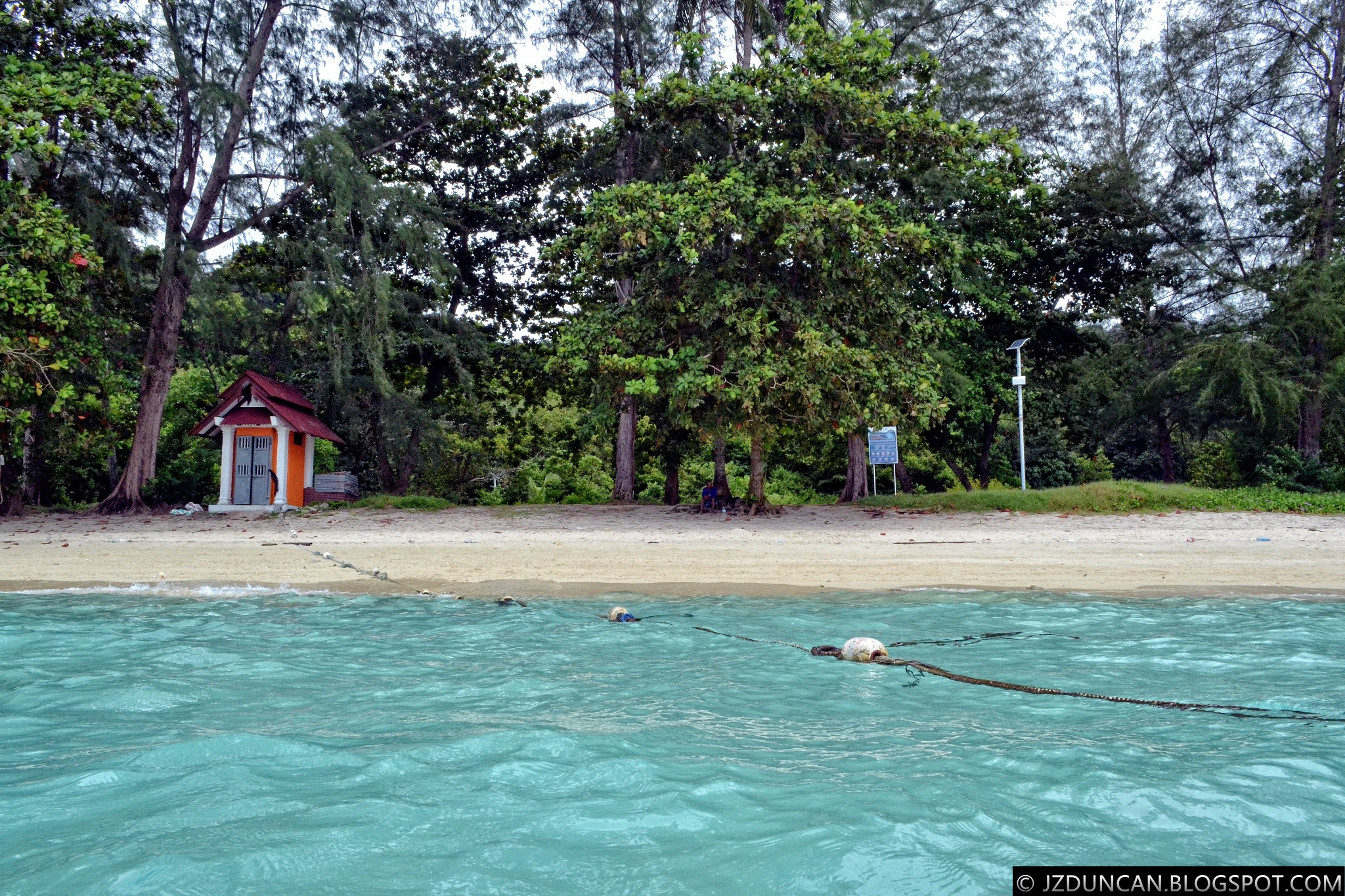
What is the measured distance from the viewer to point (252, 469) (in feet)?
75.6

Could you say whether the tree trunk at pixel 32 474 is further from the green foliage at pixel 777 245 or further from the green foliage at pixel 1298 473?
the green foliage at pixel 1298 473

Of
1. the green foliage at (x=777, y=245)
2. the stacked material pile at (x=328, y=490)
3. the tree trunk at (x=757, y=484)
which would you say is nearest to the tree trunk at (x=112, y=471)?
the stacked material pile at (x=328, y=490)

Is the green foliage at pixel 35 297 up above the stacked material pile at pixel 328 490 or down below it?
above

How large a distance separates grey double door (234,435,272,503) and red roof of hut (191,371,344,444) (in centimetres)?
51

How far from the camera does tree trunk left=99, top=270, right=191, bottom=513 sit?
806 inches

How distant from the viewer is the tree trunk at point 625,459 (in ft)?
73.3

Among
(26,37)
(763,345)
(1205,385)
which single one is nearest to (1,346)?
(26,37)

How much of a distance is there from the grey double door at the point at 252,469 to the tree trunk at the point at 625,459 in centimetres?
895

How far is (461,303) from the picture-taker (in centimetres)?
2491

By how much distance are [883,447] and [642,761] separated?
16.9m

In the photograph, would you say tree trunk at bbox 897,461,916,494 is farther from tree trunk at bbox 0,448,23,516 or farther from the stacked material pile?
tree trunk at bbox 0,448,23,516

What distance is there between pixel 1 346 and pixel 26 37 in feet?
25.3

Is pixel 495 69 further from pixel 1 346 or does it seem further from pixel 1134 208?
pixel 1134 208

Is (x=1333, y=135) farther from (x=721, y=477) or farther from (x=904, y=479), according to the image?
(x=721, y=477)
